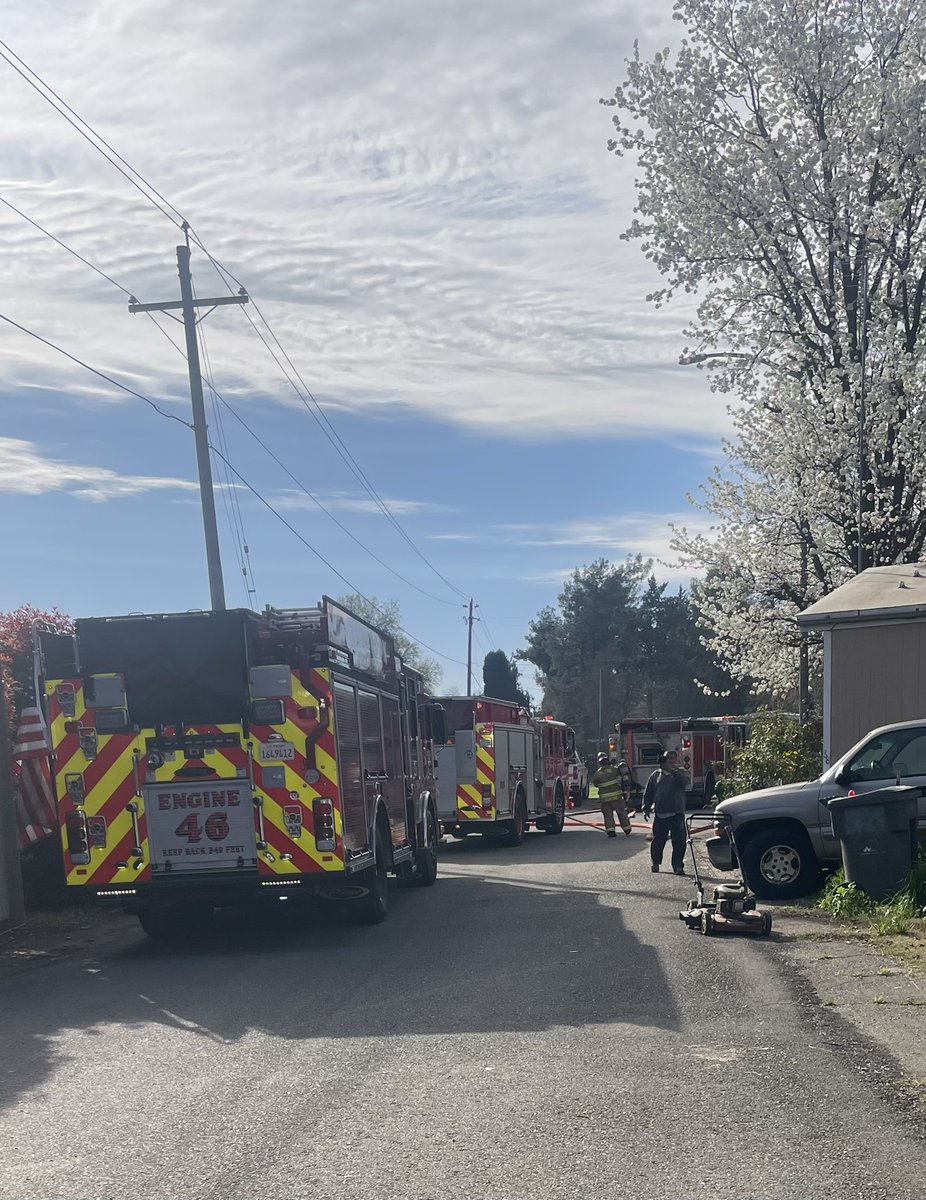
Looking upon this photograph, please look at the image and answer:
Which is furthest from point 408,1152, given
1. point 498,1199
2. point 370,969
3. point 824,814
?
point 824,814

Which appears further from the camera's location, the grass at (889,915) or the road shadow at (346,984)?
the grass at (889,915)

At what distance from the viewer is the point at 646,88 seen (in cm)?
2322

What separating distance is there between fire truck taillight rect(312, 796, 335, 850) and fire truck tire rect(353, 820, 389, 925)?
1.08 meters

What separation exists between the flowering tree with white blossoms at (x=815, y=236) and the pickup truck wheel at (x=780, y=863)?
31.8 feet

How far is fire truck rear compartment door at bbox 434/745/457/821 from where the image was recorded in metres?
24.0

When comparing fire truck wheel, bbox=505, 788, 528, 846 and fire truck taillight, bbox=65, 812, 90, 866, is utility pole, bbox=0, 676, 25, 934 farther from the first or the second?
fire truck wheel, bbox=505, 788, 528, 846

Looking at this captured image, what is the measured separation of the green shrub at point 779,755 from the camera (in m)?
19.2

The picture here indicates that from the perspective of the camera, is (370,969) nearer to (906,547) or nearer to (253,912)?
(253,912)

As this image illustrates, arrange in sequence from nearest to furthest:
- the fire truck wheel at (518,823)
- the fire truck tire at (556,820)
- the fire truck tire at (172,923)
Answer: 1. the fire truck tire at (172,923)
2. the fire truck wheel at (518,823)
3. the fire truck tire at (556,820)

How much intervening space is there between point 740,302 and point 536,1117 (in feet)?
65.0

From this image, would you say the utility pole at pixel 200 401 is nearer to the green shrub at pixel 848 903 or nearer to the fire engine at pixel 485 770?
the fire engine at pixel 485 770

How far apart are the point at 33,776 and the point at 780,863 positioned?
8.27 meters

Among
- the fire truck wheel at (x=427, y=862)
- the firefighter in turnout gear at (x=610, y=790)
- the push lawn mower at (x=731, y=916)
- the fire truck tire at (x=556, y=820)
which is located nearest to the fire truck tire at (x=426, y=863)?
the fire truck wheel at (x=427, y=862)

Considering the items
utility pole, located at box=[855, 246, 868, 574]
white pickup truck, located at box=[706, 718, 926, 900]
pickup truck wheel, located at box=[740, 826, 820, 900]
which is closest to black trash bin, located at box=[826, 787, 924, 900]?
white pickup truck, located at box=[706, 718, 926, 900]
